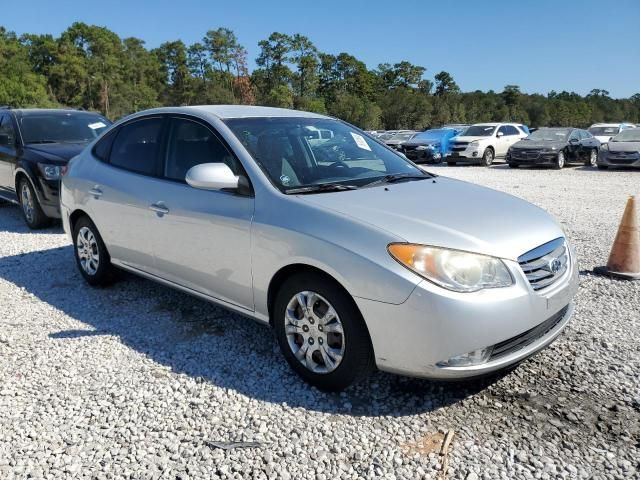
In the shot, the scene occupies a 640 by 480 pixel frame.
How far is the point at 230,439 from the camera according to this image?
112 inches

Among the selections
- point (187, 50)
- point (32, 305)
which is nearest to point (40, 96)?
point (187, 50)

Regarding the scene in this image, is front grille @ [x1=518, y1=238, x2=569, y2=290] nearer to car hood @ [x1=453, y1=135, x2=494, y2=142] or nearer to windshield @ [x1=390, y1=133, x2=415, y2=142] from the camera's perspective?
car hood @ [x1=453, y1=135, x2=494, y2=142]

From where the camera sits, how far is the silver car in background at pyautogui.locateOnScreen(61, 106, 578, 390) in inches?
111

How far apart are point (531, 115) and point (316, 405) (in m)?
90.2

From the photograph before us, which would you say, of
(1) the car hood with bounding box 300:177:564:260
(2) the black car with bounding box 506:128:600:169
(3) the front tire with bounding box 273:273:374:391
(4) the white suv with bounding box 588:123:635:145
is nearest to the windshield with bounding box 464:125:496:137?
(2) the black car with bounding box 506:128:600:169

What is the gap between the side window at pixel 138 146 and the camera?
174 inches

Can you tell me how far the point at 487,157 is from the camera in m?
21.5

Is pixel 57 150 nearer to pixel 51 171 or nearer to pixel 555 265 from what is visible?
pixel 51 171

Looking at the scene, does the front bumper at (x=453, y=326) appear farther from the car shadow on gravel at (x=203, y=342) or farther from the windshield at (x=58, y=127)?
the windshield at (x=58, y=127)

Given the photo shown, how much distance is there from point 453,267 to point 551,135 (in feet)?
67.0

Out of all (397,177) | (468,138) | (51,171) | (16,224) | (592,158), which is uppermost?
(468,138)

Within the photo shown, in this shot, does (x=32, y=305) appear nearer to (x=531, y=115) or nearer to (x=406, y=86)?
(x=531, y=115)

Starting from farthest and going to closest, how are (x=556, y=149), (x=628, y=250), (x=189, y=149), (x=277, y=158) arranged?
(x=556, y=149), (x=628, y=250), (x=189, y=149), (x=277, y=158)

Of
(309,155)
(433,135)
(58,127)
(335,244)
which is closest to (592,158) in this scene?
(433,135)
